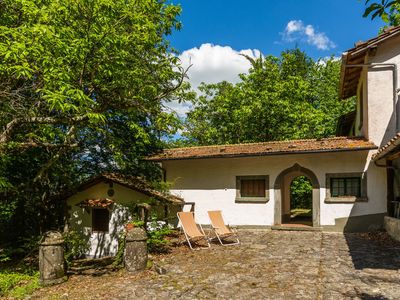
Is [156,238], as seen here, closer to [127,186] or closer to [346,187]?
[127,186]

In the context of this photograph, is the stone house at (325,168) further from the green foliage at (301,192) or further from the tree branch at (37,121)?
the green foliage at (301,192)

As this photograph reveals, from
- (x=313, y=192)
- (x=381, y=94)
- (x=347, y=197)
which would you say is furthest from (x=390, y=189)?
(x=381, y=94)

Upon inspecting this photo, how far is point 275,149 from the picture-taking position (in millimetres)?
12055

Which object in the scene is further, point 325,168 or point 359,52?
point 325,168

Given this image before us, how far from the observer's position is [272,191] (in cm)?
1241

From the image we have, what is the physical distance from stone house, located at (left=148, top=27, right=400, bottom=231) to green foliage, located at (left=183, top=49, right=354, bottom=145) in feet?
17.2

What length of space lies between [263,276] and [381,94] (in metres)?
8.20

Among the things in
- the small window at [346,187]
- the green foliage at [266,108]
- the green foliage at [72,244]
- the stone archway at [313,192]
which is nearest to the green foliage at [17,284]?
the green foliage at [72,244]

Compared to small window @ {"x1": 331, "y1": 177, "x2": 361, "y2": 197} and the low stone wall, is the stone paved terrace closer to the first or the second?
the low stone wall

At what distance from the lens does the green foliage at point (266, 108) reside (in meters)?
20.3

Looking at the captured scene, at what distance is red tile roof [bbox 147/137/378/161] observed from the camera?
1100cm

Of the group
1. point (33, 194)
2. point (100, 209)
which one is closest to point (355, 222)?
point (100, 209)

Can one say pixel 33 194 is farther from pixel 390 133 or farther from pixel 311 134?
pixel 311 134

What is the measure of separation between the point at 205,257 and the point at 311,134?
1497cm
